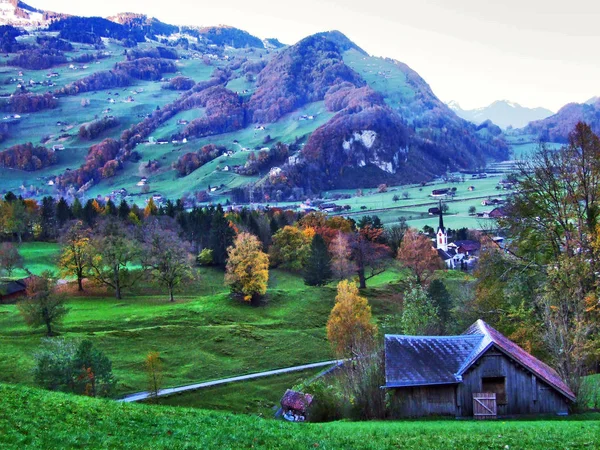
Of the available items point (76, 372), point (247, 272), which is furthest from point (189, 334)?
point (76, 372)

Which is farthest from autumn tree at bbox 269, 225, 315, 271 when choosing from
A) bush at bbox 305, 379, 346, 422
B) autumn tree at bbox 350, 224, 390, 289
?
bush at bbox 305, 379, 346, 422

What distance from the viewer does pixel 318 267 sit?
3794 inches

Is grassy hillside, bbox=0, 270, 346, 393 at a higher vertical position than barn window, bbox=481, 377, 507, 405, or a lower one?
lower

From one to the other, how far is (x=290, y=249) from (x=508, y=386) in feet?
266

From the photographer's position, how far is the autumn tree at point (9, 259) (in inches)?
3435

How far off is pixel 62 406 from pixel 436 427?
16.0 metres

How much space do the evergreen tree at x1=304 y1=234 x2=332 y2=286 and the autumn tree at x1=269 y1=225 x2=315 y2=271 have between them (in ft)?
33.2

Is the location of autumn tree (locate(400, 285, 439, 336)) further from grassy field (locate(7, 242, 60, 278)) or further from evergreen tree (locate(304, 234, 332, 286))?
grassy field (locate(7, 242, 60, 278))

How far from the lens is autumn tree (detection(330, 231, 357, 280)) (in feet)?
319

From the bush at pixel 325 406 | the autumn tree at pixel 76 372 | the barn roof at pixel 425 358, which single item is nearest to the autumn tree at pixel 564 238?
the barn roof at pixel 425 358

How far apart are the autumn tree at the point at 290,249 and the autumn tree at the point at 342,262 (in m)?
9.69

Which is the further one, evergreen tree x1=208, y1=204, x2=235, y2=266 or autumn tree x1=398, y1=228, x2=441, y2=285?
evergreen tree x1=208, y1=204, x2=235, y2=266

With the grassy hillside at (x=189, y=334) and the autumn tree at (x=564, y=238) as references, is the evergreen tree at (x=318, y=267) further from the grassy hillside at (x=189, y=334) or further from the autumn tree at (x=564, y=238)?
the autumn tree at (x=564, y=238)

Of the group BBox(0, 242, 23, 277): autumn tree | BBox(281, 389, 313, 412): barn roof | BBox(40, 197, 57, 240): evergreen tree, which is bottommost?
BBox(281, 389, 313, 412): barn roof
